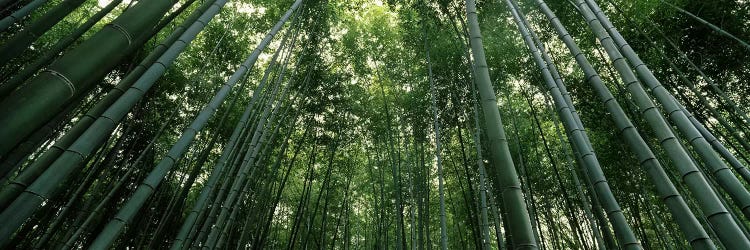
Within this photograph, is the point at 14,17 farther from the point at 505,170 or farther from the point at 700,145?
the point at 700,145

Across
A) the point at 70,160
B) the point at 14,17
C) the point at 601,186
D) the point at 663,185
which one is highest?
the point at 14,17

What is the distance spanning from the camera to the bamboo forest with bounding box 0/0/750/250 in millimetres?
1248

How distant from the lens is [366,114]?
689cm

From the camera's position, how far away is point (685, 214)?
1223 mm

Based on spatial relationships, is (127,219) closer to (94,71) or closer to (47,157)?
(47,157)

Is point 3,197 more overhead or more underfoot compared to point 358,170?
more underfoot

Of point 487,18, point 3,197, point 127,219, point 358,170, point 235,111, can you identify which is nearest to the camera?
point 3,197

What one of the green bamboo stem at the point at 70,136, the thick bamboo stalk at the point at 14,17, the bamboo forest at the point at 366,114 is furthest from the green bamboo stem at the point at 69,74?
the thick bamboo stalk at the point at 14,17

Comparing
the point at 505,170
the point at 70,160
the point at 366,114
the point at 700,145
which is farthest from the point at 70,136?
the point at 366,114

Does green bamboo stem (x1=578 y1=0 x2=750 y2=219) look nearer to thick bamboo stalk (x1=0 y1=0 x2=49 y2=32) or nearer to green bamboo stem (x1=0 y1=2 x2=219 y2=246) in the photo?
green bamboo stem (x1=0 y1=2 x2=219 y2=246)

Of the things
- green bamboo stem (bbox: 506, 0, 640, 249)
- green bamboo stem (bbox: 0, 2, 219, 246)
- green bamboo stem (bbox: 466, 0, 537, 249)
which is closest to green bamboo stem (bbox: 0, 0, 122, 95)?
green bamboo stem (bbox: 0, 2, 219, 246)

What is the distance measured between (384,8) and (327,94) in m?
1.74

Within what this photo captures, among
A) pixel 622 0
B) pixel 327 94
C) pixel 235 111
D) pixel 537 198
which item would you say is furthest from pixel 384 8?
pixel 537 198

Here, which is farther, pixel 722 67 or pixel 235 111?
pixel 235 111
